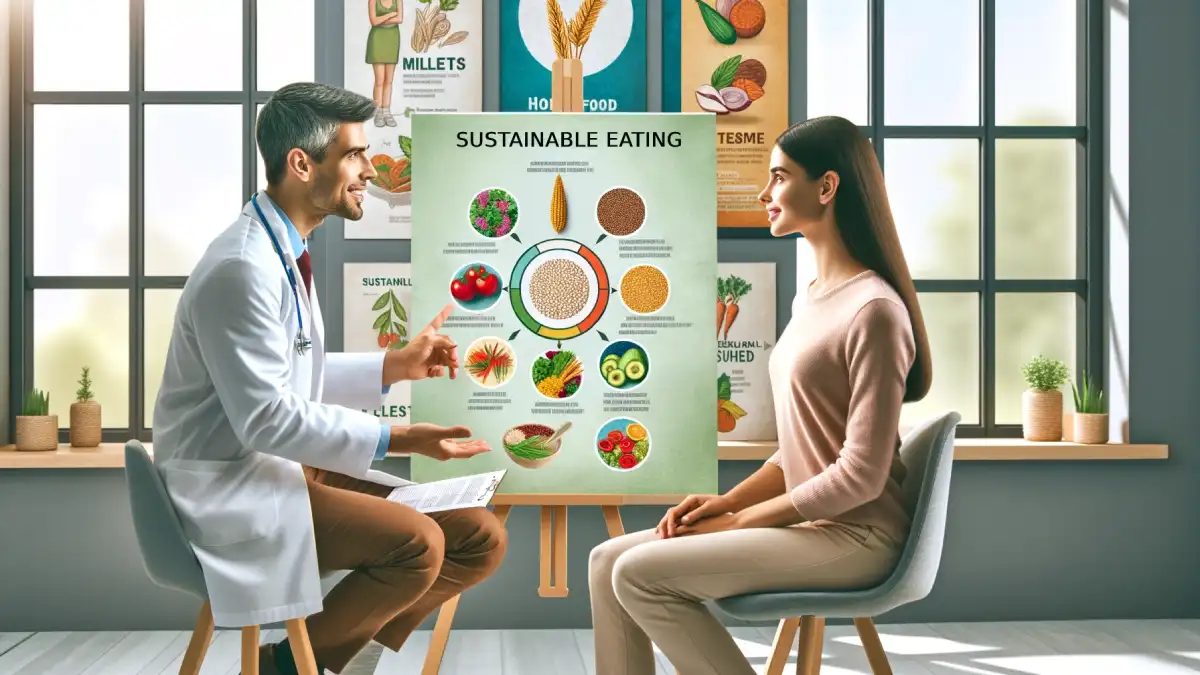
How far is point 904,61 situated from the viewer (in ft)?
11.2

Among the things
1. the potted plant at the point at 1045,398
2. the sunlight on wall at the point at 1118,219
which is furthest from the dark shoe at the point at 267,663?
the sunlight on wall at the point at 1118,219

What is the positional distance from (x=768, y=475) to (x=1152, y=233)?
2.09 meters

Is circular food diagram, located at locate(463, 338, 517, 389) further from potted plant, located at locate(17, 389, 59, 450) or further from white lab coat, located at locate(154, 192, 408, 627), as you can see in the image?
potted plant, located at locate(17, 389, 59, 450)

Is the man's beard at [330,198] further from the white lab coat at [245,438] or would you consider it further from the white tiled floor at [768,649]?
the white tiled floor at [768,649]

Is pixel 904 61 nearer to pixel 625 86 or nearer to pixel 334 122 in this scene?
Result: pixel 625 86

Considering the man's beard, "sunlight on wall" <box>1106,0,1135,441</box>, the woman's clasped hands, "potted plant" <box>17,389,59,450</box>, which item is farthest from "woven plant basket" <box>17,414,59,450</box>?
"sunlight on wall" <box>1106,0,1135,441</box>

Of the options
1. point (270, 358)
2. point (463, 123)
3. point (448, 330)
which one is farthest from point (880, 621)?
point (270, 358)

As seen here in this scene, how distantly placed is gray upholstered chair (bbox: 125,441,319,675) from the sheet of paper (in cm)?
33

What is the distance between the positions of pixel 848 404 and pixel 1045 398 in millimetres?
1909

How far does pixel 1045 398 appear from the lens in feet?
10.8

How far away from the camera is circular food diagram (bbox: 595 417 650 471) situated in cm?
237

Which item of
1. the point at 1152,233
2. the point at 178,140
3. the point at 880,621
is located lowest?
the point at 880,621

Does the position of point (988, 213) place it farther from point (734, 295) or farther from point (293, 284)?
point (293, 284)

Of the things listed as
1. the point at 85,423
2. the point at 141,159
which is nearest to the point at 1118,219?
the point at 141,159
